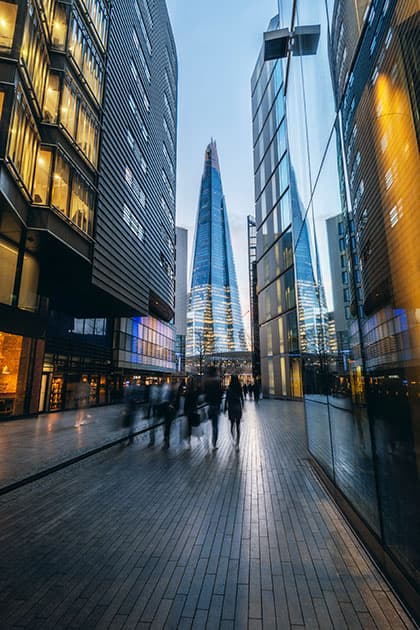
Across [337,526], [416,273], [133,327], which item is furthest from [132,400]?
[133,327]

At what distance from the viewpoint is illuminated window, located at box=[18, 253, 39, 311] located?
1474cm

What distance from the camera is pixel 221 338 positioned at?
6467 inches

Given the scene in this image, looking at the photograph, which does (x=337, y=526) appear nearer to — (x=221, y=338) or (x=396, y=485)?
(x=396, y=485)

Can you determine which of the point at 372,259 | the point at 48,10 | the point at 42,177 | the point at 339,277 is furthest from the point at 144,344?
the point at 372,259

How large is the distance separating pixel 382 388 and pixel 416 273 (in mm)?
1475

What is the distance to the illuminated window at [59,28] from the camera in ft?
46.9

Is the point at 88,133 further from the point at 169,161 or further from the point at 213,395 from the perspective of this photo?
the point at 169,161

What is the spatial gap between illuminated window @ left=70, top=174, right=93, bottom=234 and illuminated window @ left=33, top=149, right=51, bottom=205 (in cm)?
151

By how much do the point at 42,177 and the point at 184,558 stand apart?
14315 millimetres

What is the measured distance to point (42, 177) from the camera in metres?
13.4

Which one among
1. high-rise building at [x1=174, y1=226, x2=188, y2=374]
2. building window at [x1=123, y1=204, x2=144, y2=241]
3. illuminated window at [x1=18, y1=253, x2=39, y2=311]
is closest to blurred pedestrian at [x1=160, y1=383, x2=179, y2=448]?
illuminated window at [x1=18, y1=253, x2=39, y2=311]

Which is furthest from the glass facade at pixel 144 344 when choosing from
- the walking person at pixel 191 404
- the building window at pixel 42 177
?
the walking person at pixel 191 404

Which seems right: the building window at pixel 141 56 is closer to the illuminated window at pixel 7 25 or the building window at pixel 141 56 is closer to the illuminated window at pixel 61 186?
the illuminated window at pixel 7 25

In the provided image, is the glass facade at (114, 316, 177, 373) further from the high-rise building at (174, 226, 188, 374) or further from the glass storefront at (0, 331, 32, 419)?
the high-rise building at (174, 226, 188, 374)
